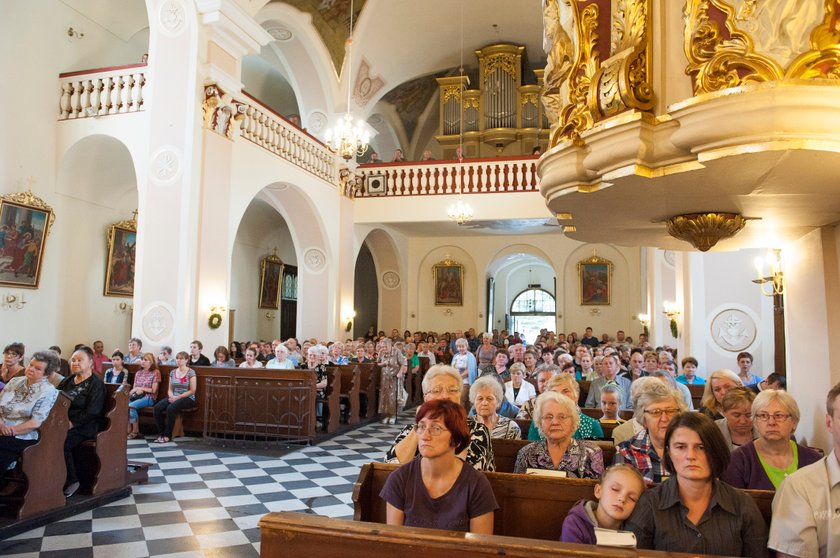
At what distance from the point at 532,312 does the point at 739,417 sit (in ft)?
71.3

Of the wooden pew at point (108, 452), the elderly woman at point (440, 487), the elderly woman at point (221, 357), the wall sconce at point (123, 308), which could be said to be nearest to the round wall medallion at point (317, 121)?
the wall sconce at point (123, 308)

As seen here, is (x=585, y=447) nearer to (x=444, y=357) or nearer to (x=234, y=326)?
(x=444, y=357)

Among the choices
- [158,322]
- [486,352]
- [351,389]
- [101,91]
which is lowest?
[351,389]

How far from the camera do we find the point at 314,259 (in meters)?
14.2

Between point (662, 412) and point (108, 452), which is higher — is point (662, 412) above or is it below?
above

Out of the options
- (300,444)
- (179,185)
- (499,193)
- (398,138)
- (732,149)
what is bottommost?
(300,444)

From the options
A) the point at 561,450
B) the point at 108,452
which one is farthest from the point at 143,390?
the point at 561,450

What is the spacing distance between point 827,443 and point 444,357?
1069 centimetres

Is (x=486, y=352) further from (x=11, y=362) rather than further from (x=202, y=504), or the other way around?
(x=11, y=362)

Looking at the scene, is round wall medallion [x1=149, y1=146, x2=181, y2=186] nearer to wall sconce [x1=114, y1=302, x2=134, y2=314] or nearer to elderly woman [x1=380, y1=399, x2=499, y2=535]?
wall sconce [x1=114, y1=302, x2=134, y2=314]

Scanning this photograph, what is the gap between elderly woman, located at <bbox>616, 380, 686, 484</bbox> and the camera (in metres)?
3.24

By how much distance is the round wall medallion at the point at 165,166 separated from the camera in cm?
945

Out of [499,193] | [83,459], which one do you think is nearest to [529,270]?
[499,193]

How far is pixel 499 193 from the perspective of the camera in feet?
48.2
